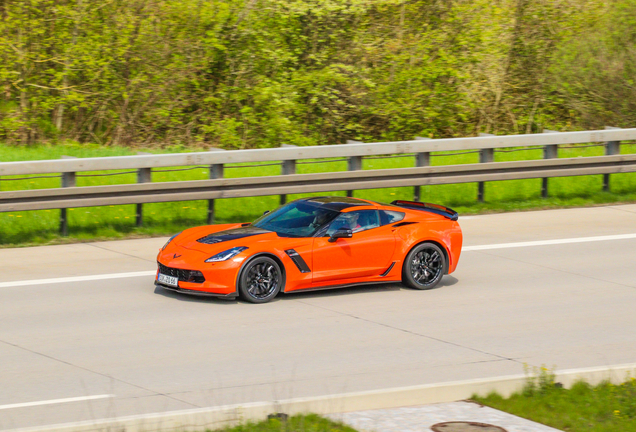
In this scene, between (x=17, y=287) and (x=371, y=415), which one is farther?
(x=17, y=287)

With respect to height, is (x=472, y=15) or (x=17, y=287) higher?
(x=472, y=15)

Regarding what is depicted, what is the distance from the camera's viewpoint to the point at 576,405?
261 inches

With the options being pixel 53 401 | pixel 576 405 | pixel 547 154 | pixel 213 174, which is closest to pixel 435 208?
pixel 213 174

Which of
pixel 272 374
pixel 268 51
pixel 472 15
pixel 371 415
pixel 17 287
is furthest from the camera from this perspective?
pixel 472 15

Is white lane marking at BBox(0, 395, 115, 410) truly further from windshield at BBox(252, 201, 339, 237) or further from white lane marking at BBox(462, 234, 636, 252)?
white lane marking at BBox(462, 234, 636, 252)

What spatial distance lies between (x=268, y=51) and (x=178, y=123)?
9.16ft

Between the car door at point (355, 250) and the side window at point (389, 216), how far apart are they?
7cm

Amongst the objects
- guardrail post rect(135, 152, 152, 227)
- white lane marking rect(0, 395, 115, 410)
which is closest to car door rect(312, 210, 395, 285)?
white lane marking rect(0, 395, 115, 410)

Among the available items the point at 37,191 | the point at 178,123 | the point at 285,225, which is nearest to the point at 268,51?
the point at 178,123

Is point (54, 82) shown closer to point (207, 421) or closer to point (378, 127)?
point (378, 127)

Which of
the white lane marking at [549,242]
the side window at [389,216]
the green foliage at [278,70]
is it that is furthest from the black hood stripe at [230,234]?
the green foliage at [278,70]

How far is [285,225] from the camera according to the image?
1080cm

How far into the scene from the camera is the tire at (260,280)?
991cm

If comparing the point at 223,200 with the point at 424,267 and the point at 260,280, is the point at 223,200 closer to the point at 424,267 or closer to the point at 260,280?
the point at 424,267
